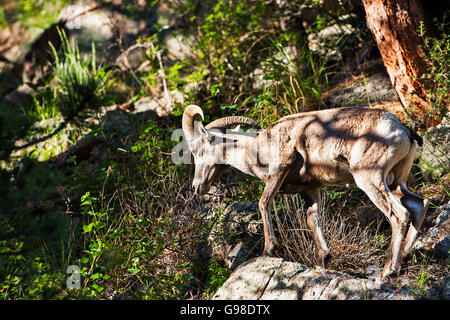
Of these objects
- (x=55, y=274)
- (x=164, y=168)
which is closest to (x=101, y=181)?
(x=164, y=168)

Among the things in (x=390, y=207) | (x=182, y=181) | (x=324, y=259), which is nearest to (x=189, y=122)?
(x=182, y=181)

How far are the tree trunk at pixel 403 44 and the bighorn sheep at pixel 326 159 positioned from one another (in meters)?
2.23

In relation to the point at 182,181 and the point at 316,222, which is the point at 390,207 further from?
the point at 182,181

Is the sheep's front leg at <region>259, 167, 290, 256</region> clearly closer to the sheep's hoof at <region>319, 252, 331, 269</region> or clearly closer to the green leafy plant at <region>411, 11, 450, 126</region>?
the sheep's hoof at <region>319, 252, 331, 269</region>

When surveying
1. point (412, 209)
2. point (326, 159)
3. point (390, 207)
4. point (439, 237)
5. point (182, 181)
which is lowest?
point (182, 181)

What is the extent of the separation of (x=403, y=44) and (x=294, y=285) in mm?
4010

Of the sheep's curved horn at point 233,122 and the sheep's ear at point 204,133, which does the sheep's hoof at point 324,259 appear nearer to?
the sheep's curved horn at point 233,122

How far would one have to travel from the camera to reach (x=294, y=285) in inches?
183

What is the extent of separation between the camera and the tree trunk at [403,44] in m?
6.71

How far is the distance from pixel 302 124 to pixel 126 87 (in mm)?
6728

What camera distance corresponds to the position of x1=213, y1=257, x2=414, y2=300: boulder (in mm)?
4383

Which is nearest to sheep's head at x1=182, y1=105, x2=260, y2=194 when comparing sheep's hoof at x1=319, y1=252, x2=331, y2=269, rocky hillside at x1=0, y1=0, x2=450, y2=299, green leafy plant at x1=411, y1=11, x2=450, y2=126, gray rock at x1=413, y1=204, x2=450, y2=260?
rocky hillside at x1=0, y1=0, x2=450, y2=299

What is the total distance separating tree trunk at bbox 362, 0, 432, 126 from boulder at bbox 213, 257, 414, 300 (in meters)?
3.21

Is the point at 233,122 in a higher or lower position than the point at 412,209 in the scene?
higher
